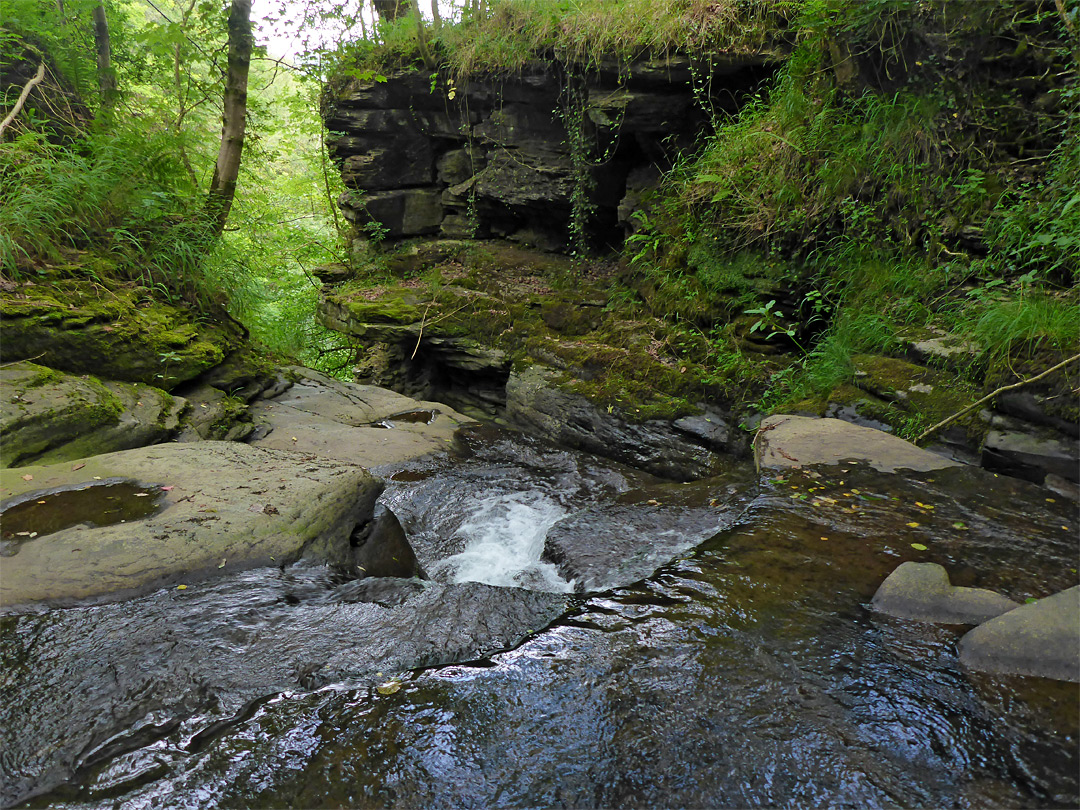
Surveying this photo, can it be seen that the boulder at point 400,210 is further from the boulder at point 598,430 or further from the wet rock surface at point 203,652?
the wet rock surface at point 203,652

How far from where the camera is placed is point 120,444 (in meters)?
4.86

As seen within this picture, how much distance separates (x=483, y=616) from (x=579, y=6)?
27.5 feet

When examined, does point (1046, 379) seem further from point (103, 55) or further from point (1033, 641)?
point (103, 55)

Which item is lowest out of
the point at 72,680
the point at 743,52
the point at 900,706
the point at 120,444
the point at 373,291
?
the point at 900,706

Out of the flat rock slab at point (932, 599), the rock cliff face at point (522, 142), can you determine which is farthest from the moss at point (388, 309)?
the flat rock slab at point (932, 599)

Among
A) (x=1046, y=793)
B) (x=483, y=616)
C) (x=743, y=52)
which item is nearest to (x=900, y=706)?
(x=1046, y=793)

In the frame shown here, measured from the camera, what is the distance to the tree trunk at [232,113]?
697 centimetres

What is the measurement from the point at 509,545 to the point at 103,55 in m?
8.22

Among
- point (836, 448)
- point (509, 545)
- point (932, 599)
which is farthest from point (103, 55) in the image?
point (932, 599)

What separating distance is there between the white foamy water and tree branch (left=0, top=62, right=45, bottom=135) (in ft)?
19.0

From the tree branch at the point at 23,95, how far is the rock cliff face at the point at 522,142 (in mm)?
4392

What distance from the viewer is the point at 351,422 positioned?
7.17 meters

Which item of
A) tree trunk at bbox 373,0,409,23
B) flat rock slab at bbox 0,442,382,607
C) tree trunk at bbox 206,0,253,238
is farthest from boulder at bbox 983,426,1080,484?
tree trunk at bbox 373,0,409,23

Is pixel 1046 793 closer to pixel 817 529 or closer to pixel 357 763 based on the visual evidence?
pixel 817 529
